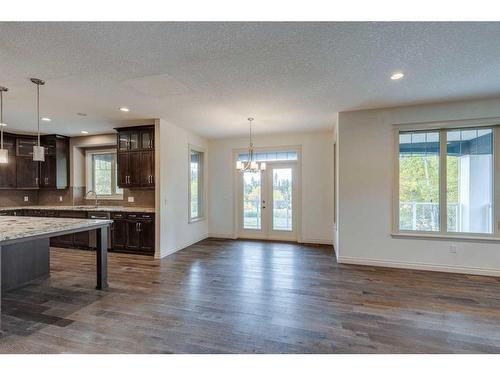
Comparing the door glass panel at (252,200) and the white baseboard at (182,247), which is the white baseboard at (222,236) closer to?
the white baseboard at (182,247)

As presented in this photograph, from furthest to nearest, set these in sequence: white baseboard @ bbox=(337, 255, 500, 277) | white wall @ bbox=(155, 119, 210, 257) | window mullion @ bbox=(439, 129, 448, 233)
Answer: white wall @ bbox=(155, 119, 210, 257) < window mullion @ bbox=(439, 129, 448, 233) < white baseboard @ bbox=(337, 255, 500, 277)

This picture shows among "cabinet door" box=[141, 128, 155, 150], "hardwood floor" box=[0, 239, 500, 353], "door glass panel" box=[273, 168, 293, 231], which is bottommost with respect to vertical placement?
"hardwood floor" box=[0, 239, 500, 353]

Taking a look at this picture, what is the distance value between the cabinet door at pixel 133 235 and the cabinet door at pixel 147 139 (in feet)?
5.07

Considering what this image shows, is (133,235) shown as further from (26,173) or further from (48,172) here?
(26,173)

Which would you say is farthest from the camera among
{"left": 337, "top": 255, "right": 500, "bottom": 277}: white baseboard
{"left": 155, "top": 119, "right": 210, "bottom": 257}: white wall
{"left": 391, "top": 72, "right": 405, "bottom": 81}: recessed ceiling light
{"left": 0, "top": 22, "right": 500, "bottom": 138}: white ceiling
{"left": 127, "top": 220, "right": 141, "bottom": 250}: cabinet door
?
{"left": 127, "top": 220, "right": 141, "bottom": 250}: cabinet door

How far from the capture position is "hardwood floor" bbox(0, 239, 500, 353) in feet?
6.86

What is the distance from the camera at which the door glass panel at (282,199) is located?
6.23m

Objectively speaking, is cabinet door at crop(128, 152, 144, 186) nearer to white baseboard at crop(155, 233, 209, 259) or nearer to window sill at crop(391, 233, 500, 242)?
white baseboard at crop(155, 233, 209, 259)

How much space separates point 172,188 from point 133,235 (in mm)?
1210

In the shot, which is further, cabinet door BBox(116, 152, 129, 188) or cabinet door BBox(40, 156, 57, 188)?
cabinet door BBox(40, 156, 57, 188)

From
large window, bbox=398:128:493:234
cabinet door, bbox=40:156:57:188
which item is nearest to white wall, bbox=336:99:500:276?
large window, bbox=398:128:493:234

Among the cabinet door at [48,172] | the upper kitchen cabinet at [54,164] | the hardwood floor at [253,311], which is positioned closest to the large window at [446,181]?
the hardwood floor at [253,311]

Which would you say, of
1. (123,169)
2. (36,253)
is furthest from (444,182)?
(36,253)

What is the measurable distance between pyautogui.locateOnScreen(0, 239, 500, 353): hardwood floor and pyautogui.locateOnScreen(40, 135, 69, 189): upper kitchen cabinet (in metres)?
2.85
